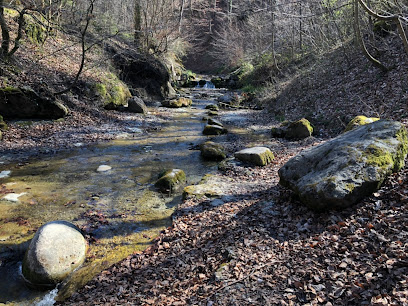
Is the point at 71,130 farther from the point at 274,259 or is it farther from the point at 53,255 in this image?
the point at 274,259

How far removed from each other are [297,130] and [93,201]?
29.2 feet

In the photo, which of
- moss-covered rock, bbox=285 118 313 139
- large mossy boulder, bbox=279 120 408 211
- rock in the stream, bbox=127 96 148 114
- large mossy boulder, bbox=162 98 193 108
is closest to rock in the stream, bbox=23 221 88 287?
large mossy boulder, bbox=279 120 408 211

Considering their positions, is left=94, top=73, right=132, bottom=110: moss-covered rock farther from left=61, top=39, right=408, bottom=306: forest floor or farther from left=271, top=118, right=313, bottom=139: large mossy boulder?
left=61, top=39, right=408, bottom=306: forest floor

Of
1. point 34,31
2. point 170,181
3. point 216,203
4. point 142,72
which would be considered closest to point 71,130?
point 170,181

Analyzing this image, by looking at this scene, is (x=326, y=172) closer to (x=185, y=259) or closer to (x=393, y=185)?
(x=393, y=185)

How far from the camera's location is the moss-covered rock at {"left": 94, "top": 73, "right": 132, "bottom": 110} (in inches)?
631

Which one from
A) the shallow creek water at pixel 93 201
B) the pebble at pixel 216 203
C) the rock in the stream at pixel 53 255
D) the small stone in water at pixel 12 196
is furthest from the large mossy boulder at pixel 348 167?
the small stone in water at pixel 12 196

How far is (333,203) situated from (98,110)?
1325cm

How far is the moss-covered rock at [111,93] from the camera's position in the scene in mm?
16016

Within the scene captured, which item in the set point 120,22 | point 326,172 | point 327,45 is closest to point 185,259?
point 326,172

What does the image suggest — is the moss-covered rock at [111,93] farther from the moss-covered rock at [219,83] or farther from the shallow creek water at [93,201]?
the moss-covered rock at [219,83]

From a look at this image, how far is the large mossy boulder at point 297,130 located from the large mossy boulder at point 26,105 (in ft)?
33.0

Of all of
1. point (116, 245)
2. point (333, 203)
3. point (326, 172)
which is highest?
point (326, 172)

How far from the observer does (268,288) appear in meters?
3.68
